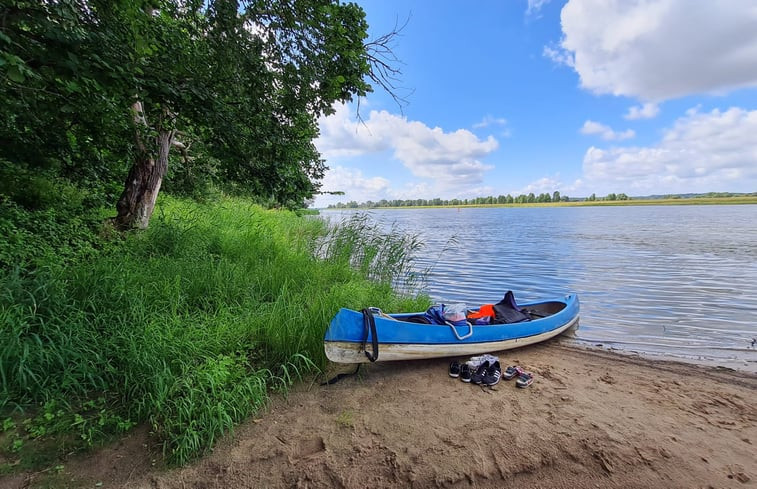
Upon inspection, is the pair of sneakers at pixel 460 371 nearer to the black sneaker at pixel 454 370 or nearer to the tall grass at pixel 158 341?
the black sneaker at pixel 454 370

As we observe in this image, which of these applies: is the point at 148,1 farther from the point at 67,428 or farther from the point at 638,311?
the point at 638,311

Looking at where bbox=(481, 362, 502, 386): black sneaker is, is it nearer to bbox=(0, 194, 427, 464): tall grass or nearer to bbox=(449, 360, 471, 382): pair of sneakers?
bbox=(449, 360, 471, 382): pair of sneakers

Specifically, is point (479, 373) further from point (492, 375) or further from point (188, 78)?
point (188, 78)

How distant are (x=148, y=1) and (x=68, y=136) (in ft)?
→ 11.6

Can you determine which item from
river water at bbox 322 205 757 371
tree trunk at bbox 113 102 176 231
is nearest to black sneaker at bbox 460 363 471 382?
Result: river water at bbox 322 205 757 371

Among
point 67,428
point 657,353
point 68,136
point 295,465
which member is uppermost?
point 68,136

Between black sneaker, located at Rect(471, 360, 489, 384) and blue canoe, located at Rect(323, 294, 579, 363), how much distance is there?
0.37 meters

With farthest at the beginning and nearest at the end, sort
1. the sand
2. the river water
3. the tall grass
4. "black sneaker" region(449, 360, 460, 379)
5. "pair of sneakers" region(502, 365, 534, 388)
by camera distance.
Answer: the river water → "black sneaker" region(449, 360, 460, 379) → "pair of sneakers" region(502, 365, 534, 388) → the tall grass → the sand

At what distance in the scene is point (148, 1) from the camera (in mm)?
3068

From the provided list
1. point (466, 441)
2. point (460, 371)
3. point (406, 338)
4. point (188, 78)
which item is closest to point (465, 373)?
point (460, 371)

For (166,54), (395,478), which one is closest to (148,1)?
(166,54)

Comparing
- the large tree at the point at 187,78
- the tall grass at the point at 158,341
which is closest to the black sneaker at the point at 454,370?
the tall grass at the point at 158,341

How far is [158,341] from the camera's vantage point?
3068 millimetres

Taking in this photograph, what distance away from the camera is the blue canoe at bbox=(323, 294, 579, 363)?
11.7ft
